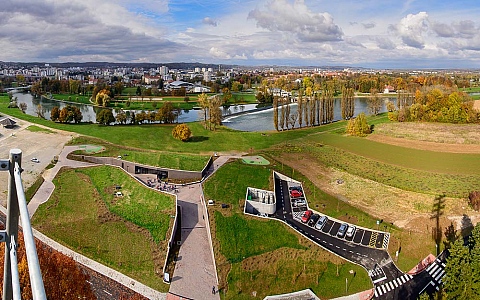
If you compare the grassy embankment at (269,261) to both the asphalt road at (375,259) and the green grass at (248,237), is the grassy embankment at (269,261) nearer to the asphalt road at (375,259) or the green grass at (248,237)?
the green grass at (248,237)

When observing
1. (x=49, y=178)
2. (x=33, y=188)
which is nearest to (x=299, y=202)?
(x=49, y=178)

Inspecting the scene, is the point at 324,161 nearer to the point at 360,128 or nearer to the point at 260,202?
the point at 260,202

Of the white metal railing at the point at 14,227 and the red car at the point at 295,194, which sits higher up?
the white metal railing at the point at 14,227

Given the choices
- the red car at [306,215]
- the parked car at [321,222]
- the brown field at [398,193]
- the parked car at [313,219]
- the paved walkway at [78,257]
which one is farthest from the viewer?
the red car at [306,215]

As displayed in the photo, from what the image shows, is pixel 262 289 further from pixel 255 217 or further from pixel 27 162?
pixel 27 162

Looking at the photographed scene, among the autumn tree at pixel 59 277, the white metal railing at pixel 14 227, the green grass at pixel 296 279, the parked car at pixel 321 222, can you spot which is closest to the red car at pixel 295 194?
the parked car at pixel 321 222
